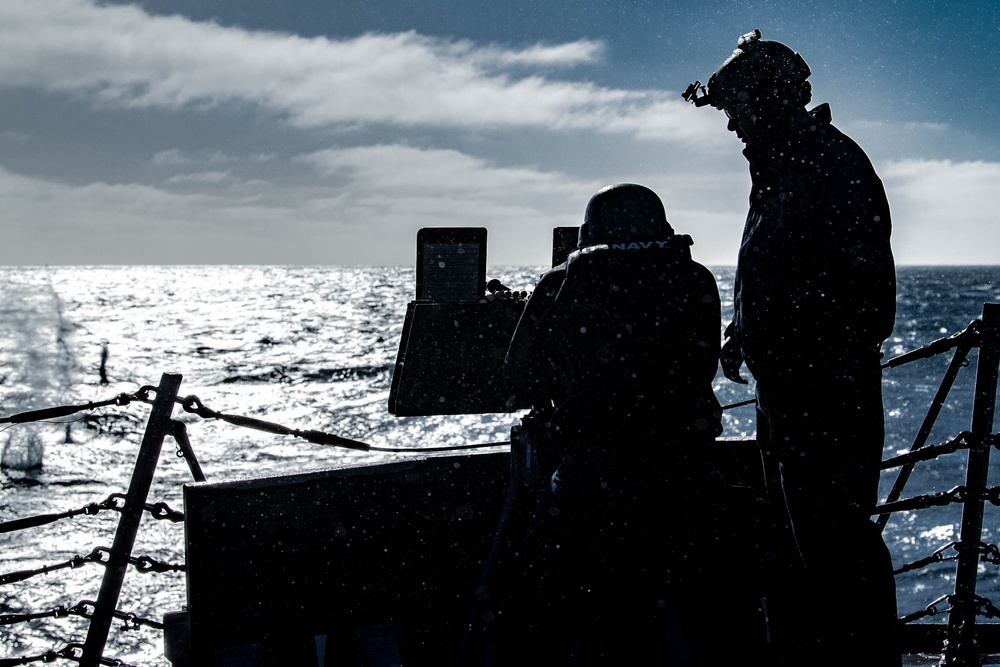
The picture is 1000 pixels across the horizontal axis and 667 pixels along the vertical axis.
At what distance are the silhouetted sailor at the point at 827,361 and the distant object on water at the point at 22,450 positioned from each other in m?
30.0

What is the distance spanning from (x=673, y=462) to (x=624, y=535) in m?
0.32

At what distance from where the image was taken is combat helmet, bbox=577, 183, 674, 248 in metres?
3.01

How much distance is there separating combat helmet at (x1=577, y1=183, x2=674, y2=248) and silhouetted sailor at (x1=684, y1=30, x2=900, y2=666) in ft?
1.17

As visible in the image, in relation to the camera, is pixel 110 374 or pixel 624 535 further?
pixel 110 374

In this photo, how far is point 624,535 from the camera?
2.92 m

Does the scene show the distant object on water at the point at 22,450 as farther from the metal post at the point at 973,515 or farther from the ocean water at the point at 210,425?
the metal post at the point at 973,515

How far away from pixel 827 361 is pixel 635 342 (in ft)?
2.18

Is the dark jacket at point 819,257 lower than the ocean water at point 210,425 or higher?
higher

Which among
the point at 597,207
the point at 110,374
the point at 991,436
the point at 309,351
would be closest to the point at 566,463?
the point at 597,207

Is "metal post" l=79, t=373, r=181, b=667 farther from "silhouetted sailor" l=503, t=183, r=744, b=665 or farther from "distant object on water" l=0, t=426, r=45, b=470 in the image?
"distant object on water" l=0, t=426, r=45, b=470

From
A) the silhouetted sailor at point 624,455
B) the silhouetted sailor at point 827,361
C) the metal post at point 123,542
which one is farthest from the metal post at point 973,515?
the metal post at point 123,542

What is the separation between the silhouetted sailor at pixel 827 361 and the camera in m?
2.82

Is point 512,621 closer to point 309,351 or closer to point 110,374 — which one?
point 110,374

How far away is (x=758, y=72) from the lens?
9.75 feet
